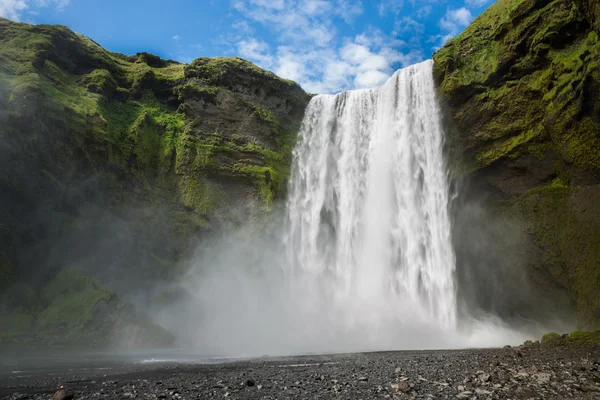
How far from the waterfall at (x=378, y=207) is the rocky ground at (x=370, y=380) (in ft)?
38.1

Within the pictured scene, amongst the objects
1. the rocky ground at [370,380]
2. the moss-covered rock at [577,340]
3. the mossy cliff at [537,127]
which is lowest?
the rocky ground at [370,380]

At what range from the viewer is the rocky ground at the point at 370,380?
706 cm

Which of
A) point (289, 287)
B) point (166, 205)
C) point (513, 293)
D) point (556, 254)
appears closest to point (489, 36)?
point (556, 254)

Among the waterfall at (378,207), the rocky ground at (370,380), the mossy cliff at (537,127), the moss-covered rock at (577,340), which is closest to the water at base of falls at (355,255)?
the waterfall at (378,207)

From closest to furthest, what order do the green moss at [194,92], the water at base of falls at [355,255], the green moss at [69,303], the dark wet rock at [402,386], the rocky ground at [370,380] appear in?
the rocky ground at [370,380]
the dark wet rock at [402,386]
the green moss at [69,303]
the water at base of falls at [355,255]
the green moss at [194,92]

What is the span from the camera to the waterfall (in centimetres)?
2311

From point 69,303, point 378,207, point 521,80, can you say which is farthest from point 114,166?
point 521,80

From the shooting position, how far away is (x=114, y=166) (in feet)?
85.1

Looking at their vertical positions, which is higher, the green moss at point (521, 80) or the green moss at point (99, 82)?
the green moss at point (99, 82)

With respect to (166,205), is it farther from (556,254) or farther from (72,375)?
(556,254)

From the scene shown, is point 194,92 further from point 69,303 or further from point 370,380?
point 370,380

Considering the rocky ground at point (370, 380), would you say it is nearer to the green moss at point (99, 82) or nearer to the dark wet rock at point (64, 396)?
the dark wet rock at point (64, 396)

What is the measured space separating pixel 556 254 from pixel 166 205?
23.0 metres

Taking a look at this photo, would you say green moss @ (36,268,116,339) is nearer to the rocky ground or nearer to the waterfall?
the rocky ground
